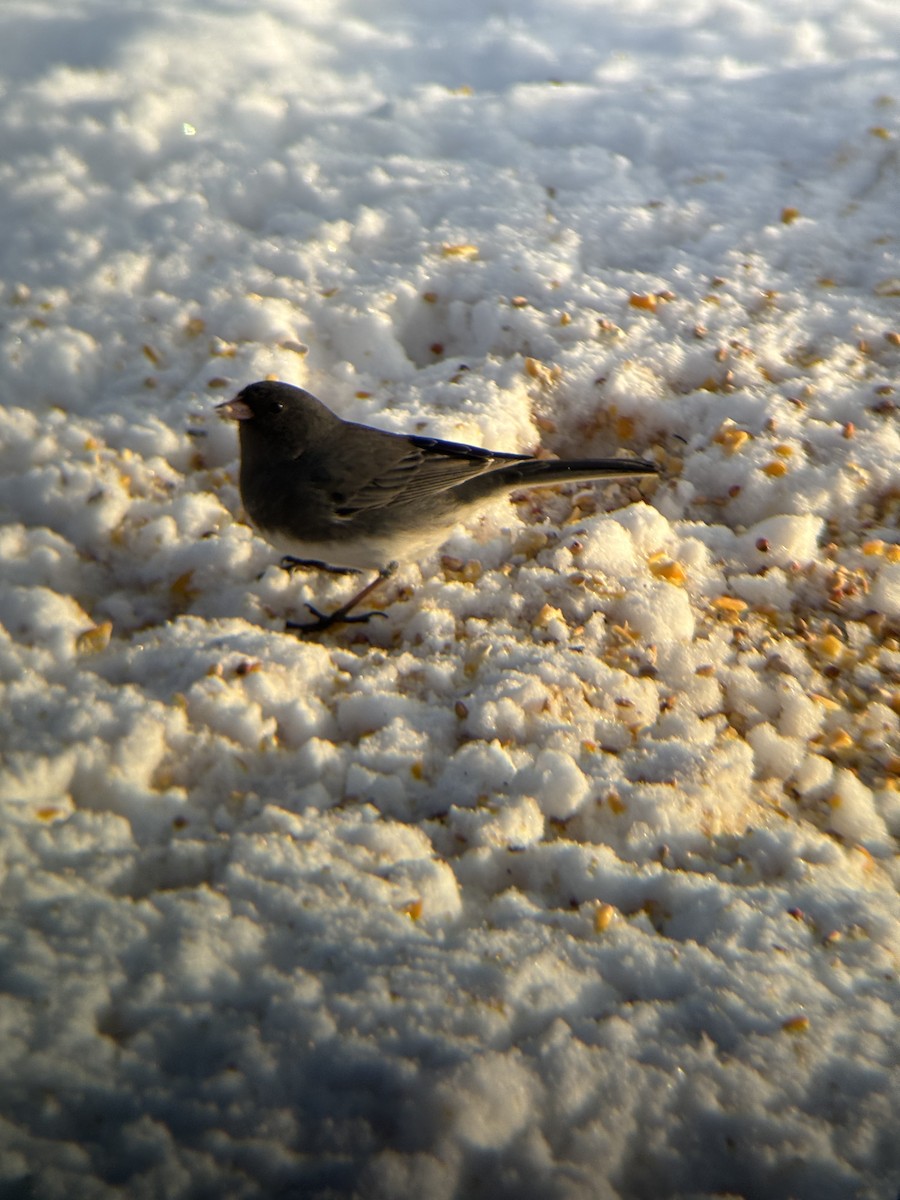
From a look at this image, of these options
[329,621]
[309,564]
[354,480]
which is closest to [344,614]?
[329,621]

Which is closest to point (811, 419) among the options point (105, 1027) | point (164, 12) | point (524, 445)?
point (524, 445)

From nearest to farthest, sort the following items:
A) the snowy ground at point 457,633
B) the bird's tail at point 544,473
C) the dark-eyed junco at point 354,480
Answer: the snowy ground at point 457,633 < the dark-eyed junco at point 354,480 < the bird's tail at point 544,473

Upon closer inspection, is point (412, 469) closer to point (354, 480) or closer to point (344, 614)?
point (354, 480)

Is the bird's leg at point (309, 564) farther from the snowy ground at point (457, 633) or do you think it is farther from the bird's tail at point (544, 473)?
the bird's tail at point (544, 473)

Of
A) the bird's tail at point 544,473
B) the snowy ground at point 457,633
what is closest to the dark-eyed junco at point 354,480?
the bird's tail at point 544,473

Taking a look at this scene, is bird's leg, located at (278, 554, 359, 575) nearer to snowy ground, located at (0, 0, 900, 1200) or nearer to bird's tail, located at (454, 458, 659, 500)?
snowy ground, located at (0, 0, 900, 1200)

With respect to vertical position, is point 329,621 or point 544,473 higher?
point 544,473
